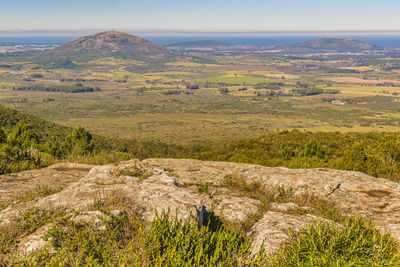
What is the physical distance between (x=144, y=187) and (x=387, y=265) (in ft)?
18.7

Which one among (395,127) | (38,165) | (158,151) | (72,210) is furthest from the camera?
(395,127)

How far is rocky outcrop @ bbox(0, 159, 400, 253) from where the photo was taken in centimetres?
589

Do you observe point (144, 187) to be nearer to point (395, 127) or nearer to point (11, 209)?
point (11, 209)

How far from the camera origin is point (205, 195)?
890 cm

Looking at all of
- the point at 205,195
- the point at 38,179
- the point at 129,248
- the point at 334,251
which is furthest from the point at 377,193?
the point at 38,179

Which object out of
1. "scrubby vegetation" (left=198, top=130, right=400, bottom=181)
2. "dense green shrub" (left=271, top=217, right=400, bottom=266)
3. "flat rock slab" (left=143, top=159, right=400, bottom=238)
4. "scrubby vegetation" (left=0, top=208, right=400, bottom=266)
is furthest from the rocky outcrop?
"scrubby vegetation" (left=198, top=130, right=400, bottom=181)

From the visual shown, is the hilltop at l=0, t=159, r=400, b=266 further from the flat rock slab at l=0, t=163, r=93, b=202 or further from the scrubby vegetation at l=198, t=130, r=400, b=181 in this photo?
the scrubby vegetation at l=198, t=130, r=400, b=181

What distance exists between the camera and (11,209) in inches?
253

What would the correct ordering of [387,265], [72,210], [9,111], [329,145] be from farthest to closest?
[9,111] → [329,145] → [72,210] → [387,265]

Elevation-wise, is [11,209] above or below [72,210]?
below

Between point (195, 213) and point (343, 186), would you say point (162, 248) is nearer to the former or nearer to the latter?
point (195, 213)

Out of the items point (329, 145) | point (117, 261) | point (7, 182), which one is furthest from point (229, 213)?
point (329, 145)

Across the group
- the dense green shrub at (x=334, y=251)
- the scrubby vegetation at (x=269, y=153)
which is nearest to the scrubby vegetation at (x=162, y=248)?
the dense green shrub at (x=334, y=251)

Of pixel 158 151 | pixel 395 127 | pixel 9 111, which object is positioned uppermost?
pixel 9 111
